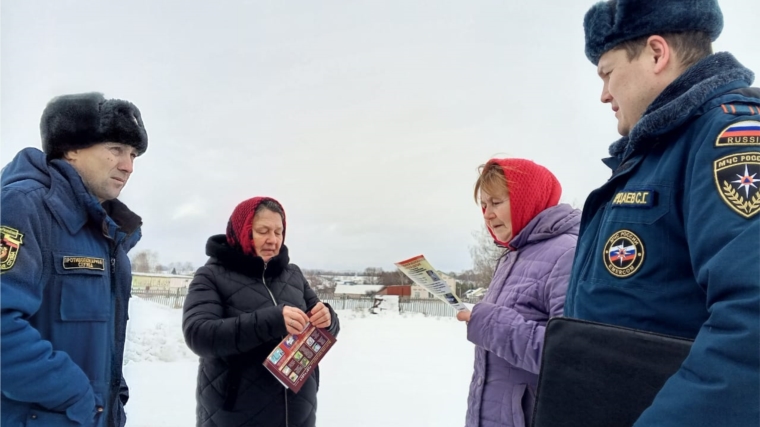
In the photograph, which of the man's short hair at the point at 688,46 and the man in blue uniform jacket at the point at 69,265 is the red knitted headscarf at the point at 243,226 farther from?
the man's short hair at the point at 688,46

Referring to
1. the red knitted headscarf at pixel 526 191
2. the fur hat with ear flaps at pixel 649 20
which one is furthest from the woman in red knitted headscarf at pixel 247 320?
the fur hat with ear flaps at pixel 649 20

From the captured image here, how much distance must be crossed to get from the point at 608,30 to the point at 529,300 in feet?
3.67

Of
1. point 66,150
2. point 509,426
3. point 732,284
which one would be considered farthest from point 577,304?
point 66,150

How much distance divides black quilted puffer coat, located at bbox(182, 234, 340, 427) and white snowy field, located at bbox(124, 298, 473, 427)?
75cm

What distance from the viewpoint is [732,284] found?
2.81 feet

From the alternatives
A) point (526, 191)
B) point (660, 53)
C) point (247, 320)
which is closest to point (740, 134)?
point (660, 53)

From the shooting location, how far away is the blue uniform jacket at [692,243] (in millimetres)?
831

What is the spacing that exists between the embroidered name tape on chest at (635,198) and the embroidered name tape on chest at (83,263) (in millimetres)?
1882

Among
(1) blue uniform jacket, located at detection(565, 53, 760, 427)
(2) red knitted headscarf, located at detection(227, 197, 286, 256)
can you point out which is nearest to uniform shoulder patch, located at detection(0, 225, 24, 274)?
(2) red knitted headscarf, located at detection(227, 197, 286, 256)

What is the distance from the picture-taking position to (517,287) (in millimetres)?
2113

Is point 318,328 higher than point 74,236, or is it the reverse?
point 74,236

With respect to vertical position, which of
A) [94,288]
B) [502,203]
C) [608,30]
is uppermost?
[608,30]

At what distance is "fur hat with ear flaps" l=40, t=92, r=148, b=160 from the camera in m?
2.07

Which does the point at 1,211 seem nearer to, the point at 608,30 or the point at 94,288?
the point at 94,288
